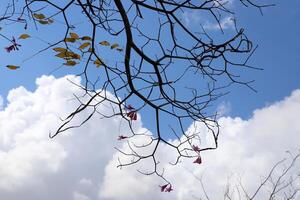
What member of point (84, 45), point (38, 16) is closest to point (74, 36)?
point (84, 45)

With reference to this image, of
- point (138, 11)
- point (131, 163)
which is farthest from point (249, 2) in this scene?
point (131, 163)

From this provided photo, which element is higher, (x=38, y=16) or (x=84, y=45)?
Answer: (x=38, y=16)

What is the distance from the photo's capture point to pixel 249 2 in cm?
377

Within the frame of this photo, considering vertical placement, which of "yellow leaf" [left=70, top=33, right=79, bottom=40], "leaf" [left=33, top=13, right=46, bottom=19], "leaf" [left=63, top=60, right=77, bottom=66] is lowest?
"leaf" [left=63, top=60, right=77, bottom=66]

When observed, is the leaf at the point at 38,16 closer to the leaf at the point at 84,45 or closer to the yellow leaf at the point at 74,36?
the yellow leaf at the point at 74,36

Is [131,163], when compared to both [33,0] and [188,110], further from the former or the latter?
[33,0]

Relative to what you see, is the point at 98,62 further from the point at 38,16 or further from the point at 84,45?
the point at 38,16

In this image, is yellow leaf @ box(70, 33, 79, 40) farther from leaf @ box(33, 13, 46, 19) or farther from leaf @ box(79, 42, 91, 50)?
leaf @ box(33, 13, 46, 19)

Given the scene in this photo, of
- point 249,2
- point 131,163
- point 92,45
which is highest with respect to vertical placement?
point 249,2

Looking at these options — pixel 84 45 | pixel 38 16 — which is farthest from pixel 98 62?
pixel 38 16

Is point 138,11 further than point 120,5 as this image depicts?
Yes

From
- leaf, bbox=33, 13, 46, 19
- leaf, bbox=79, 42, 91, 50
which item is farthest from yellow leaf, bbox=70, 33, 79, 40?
leaf, bbox=33, 13, 46, 19

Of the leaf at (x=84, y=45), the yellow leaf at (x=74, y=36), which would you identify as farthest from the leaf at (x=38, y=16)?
the leaf at (x=84, y=45)

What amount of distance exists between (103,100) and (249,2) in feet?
4.11
